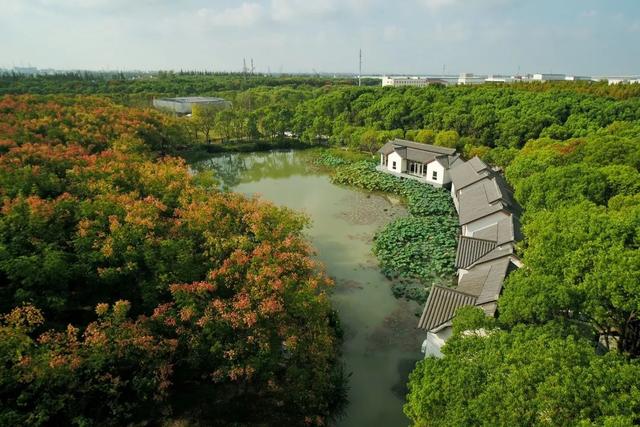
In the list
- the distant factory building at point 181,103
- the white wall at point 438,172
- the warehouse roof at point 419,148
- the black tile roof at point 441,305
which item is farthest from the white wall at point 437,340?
the distant factory building at point 181,103

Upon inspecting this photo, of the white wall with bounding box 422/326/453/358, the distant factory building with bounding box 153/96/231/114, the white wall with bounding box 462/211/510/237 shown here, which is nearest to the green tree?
the white wall with bounding box 422/326/453/358

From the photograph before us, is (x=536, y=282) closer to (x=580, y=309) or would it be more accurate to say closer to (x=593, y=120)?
(x=580, y=309)

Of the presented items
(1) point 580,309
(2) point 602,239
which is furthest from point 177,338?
(2) point 602,239

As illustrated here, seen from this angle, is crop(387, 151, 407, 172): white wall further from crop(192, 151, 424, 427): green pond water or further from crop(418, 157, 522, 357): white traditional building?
crop(418, 157, 522, 357): white traditional building

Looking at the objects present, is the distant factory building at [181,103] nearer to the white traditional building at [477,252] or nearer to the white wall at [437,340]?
the white traditional building at [477,252]

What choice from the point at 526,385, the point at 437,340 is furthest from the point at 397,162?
the point at 526,385

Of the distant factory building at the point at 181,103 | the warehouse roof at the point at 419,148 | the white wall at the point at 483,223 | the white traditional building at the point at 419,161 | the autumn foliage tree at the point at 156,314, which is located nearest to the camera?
the autumn foliage tree at the point at 156,314

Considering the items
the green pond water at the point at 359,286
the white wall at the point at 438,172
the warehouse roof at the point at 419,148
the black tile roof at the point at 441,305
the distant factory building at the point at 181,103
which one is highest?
the distant factory building at the point at 181,103

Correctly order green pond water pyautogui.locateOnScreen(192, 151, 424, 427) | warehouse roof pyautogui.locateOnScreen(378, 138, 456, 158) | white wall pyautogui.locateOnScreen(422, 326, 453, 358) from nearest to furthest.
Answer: white wall pyautogui.locateOnScreen(422, 326, 453, 358), green pond water pyautogui.locateOnScreen(192, 151, 424, 427), warehouse roof pyautogui.locateOnScreen(378, 138, 456, 158)
